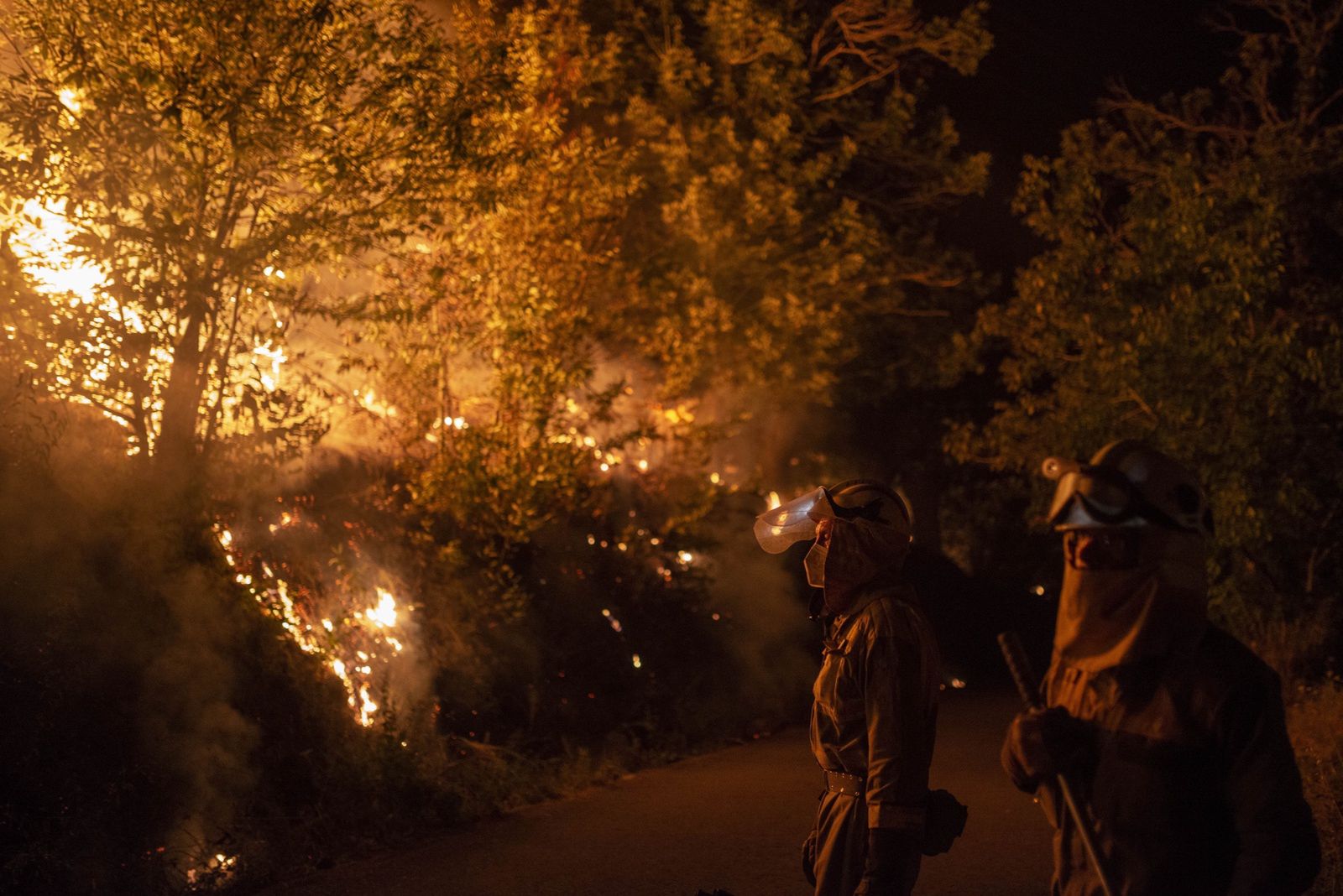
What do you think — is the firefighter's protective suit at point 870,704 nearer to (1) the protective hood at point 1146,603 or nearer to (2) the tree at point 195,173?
(1) the protective hood at point 1146,603

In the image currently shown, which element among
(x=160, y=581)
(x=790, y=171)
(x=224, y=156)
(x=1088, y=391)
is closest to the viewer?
(x=160, y=581)

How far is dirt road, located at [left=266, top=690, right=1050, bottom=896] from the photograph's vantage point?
7324 mm

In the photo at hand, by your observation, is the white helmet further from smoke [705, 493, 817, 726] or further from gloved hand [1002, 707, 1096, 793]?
smoke [705, 493, 817, 726]

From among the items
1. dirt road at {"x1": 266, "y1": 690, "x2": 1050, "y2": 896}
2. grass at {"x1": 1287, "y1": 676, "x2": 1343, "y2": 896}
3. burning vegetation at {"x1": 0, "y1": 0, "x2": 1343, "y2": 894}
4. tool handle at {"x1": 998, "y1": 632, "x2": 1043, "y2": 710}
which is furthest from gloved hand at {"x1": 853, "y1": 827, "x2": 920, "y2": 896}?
burning vegetation at {"x1": 0, "y1": 0, "x2": 1343, "y2": 894}

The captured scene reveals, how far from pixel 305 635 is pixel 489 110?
4409 mm

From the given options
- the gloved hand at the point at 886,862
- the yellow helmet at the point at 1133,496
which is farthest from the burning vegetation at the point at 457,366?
the yellow helmet at the point at 1133,496

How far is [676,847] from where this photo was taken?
8.25m

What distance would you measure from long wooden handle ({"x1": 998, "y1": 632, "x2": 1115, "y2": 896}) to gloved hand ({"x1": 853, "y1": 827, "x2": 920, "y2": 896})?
658mm

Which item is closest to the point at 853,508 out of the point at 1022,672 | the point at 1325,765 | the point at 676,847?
the point at 1022,672

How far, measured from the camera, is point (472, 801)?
922 cm

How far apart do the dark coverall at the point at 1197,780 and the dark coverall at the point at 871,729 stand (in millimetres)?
757

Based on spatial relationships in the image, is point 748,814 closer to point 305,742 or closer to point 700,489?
point 305,742

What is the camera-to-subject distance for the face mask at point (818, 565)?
163 inches

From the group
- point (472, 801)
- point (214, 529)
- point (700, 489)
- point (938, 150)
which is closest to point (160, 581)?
→ point (214, 529)
